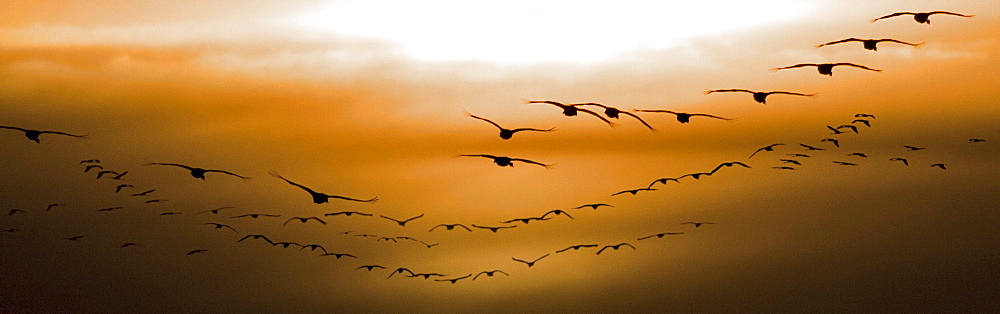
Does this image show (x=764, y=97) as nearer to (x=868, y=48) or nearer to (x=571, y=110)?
(x=868, y=48)

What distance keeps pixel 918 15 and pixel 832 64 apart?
211 centimetres

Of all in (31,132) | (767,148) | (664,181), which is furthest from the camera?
(767,148)

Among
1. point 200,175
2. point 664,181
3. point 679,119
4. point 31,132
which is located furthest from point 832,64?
point 31,132

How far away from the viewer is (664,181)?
33781 millimetres

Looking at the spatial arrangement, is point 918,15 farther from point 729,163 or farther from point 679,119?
point 729,163

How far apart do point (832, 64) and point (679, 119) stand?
4.06m

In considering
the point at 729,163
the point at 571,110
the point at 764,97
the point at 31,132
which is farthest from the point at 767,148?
the point at 31,132

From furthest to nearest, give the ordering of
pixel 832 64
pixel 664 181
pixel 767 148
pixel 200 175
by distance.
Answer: pixel 767 148 < pixel 664 181 < pixel 200 175 < pixel 832 64

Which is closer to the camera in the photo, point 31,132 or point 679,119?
point 679,119

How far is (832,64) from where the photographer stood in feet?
80.8

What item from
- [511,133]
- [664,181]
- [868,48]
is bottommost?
[664,181]

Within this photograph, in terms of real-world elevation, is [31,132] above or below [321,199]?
above

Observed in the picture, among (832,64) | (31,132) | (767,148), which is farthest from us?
(767,148)

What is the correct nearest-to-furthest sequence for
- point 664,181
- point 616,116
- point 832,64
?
point 616,116 → point 832,64 → point 664,181
